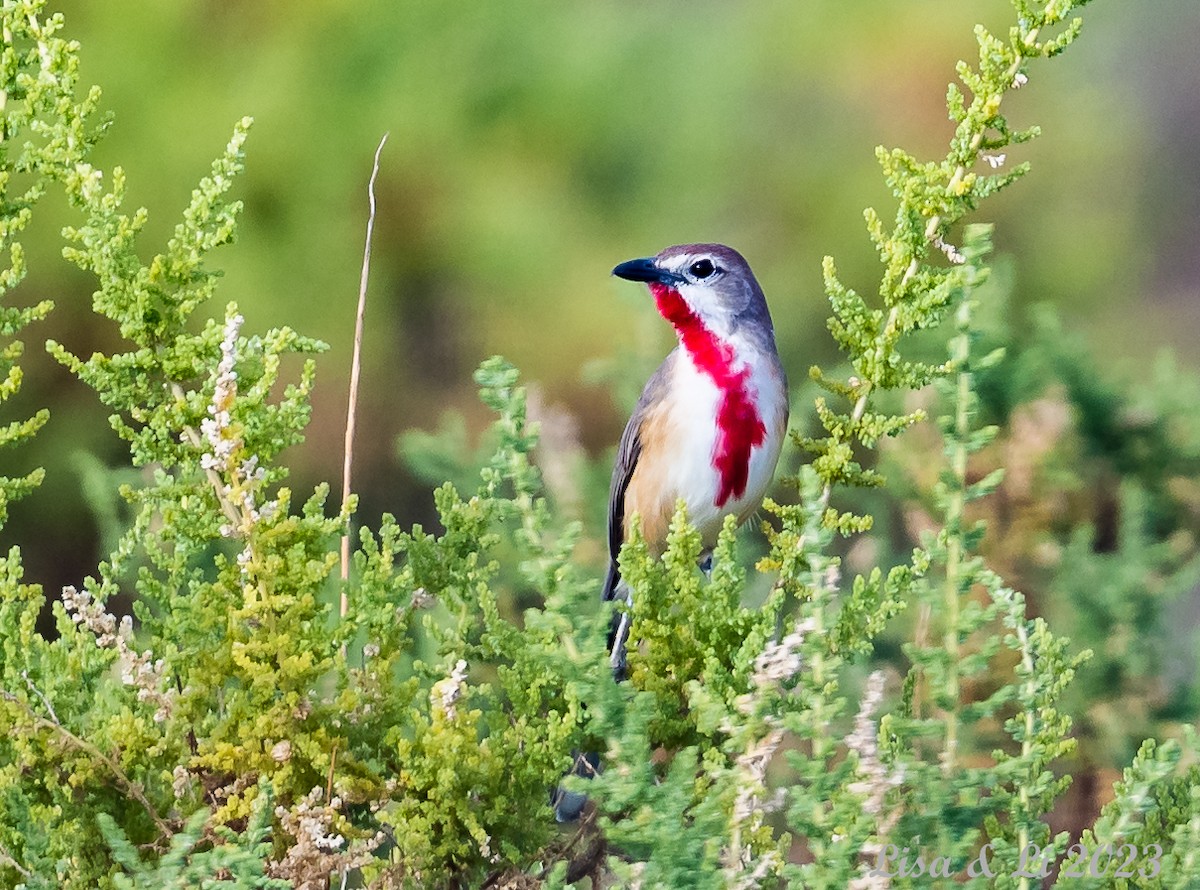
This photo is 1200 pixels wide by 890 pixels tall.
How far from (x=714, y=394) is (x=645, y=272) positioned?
0.54 ft

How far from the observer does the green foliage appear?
694 mm

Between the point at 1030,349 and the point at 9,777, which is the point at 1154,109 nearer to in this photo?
the point at 1030,349

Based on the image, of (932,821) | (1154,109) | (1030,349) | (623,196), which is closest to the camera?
(932,821)

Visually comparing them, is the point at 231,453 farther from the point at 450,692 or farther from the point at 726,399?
the point at 726,399

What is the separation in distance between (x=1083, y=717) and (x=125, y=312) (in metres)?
0.80

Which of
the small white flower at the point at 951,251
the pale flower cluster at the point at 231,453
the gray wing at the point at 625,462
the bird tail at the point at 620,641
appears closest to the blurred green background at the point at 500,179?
the gray wing at the point at 625,462

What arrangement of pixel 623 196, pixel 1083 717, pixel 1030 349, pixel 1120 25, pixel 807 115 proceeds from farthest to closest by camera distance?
pixel 1120 25, pixel 807 115, pixel 623 196, pixel 1030 349, pixel 1083 717

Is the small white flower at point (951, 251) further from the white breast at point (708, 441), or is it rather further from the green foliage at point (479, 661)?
the white breast at point (708, 441)

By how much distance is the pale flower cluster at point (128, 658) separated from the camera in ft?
2.46

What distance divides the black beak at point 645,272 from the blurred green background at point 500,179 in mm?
512

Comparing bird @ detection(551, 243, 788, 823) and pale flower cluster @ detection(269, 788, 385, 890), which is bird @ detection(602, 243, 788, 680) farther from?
pale flower cluster @ detection(269, 788, 385, 890)

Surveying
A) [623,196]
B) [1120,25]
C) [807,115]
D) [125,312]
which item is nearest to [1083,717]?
[125,312]

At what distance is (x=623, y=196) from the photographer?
248cm

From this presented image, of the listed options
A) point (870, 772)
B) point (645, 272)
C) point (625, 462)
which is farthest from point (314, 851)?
point (625, 462)
